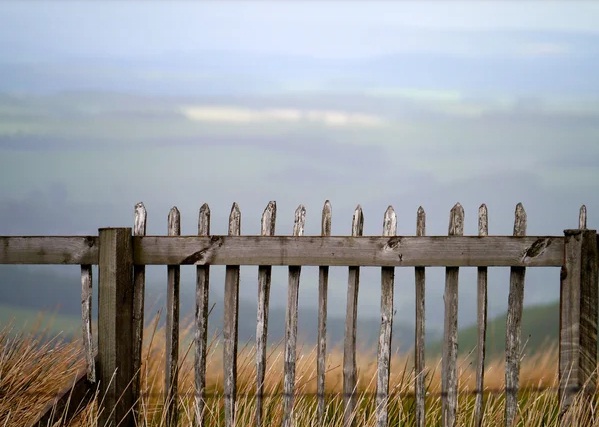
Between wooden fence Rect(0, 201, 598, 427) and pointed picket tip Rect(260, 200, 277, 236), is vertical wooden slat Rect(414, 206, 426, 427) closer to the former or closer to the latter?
wooden fence Rect(0, 201, 598, 427)

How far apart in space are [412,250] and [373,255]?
0.27 meters

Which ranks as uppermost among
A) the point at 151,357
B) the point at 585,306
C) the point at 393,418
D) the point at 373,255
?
the point at 373,255

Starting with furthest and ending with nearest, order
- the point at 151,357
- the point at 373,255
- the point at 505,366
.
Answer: the point at 151,357 < the point at 505,366 < the point at 373,255

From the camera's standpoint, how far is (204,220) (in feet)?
17.4

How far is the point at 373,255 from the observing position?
16.8 ft

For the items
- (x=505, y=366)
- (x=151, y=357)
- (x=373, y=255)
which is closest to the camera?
(x=373, y=255)

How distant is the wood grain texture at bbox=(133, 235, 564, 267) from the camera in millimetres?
5125

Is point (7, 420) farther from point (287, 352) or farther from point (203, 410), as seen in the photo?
point (287, 352)

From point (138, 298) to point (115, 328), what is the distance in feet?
0.88

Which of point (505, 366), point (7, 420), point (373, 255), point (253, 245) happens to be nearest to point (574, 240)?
point (505, 366)

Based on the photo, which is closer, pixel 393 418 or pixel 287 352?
pixel 287 352

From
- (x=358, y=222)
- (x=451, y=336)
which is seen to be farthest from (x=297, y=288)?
(x=451, y=336)

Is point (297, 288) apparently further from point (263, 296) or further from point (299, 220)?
point (299, 220)

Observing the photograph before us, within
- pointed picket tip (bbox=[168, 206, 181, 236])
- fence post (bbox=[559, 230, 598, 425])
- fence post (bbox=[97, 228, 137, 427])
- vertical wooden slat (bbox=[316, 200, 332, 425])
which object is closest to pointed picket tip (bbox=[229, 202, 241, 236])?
pointed picket tip (bbox=[168, 206, 181, 236])
